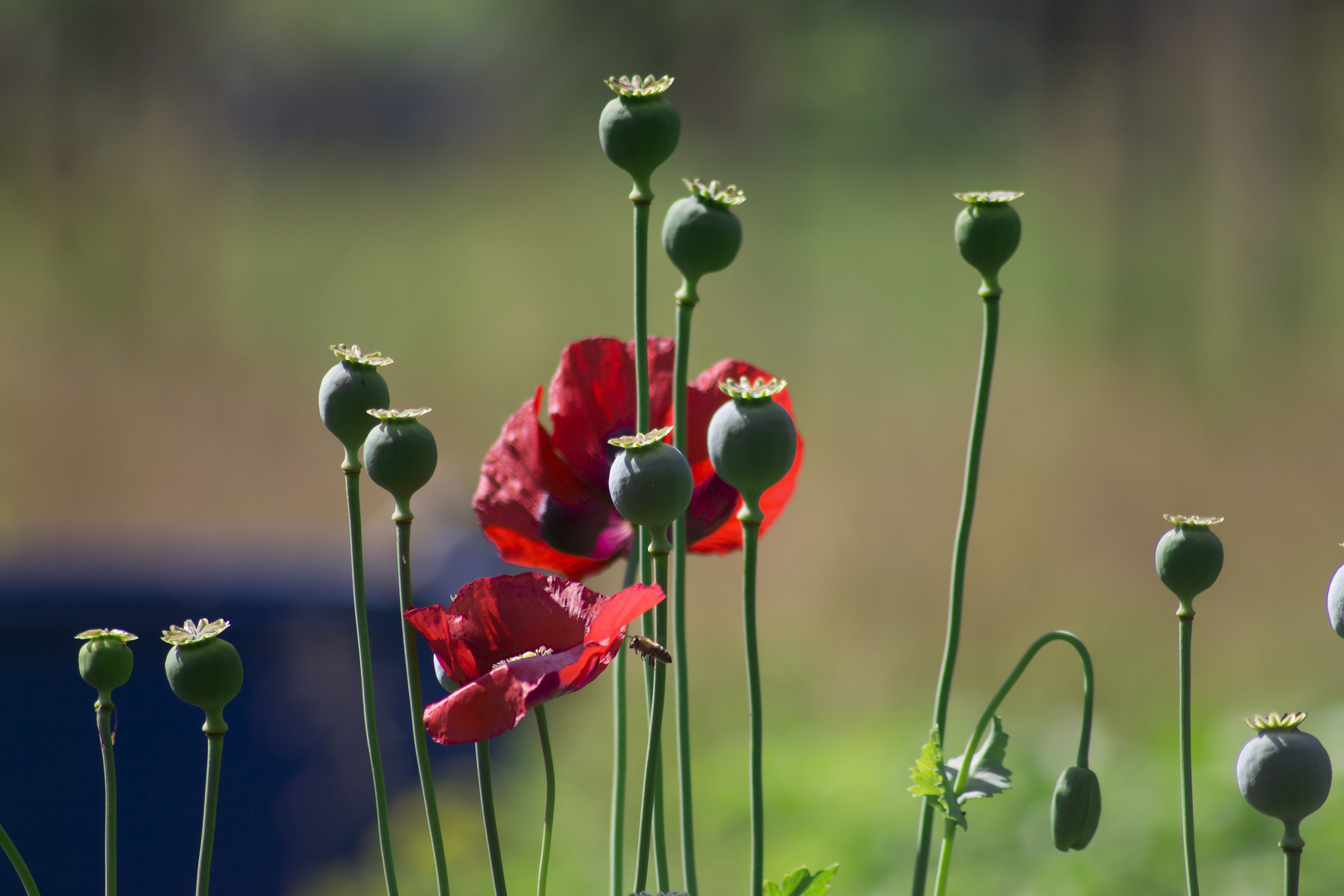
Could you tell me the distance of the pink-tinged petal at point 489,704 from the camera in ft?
0.69

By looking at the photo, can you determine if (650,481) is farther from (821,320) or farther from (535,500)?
(821,320)

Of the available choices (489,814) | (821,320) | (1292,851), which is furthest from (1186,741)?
(821,320)

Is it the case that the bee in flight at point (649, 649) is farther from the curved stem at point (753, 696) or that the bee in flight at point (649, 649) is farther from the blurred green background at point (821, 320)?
the blurred green background at point (821, 320)

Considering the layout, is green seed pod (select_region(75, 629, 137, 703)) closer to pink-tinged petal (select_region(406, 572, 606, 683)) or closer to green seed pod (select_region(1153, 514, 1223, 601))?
pink-tinged petal (select_region(406, 572, 606, 683))

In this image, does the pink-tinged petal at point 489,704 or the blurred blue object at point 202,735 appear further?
the blurred blue object at point 202,735

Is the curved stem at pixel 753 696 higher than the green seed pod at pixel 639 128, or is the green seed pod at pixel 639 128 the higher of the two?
the green seed pod at pixel 639 128

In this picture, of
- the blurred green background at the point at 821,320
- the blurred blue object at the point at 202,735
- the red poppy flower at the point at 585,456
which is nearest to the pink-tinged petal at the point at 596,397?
the red poppy flower at the point at 585,456

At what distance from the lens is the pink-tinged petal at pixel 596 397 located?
0.94 feet

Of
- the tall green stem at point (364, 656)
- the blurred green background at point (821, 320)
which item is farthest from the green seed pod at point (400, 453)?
the blurred green background at point (821, 320)

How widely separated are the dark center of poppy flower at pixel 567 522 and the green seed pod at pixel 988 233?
0.33 ft

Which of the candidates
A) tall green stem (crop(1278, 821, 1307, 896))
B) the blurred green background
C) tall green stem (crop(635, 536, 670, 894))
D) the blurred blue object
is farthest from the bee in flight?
the blurred blue object

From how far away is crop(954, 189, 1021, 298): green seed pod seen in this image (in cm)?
24

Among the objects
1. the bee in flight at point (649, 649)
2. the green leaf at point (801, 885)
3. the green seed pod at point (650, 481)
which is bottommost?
the green leaf at point (801, 885)

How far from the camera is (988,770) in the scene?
0.27 metres
